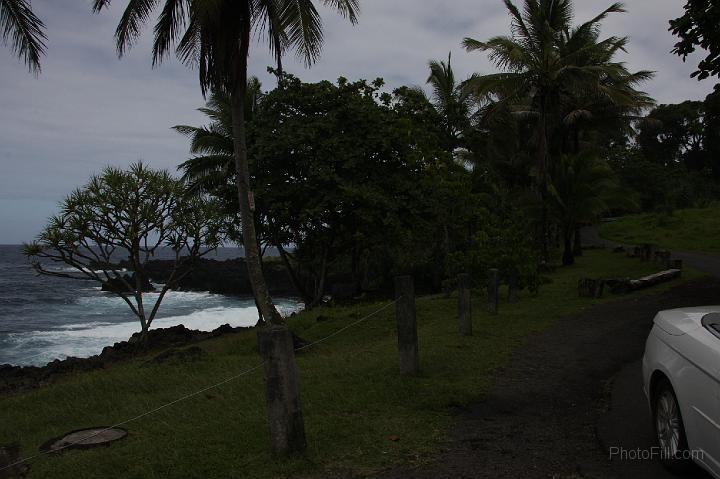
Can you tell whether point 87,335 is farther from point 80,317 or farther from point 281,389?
point 281,389

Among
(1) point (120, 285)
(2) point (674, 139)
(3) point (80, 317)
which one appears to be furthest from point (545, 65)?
(2) point (674, 139)

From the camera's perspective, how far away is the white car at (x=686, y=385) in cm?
364

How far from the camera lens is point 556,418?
5.75m

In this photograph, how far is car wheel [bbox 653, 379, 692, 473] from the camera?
160 inches

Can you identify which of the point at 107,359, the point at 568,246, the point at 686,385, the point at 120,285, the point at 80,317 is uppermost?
the point at 120,285

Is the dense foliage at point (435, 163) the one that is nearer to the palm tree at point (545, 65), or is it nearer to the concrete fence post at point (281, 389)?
the palm tree at point (545, 65)

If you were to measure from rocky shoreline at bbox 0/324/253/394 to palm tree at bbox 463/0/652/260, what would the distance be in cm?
1256

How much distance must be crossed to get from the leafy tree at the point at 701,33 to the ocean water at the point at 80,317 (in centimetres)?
1257

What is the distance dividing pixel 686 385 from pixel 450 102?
24.4 m

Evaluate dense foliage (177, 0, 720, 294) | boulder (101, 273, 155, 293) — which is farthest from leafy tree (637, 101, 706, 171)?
boulder (101, 273, 155, 293)

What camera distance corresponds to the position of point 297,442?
483 cm

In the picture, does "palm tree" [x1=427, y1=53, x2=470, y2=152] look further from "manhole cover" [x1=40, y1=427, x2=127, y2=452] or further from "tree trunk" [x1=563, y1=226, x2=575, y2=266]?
"manhole cover" [x1=40, y1=427, x2=127, y2=452]

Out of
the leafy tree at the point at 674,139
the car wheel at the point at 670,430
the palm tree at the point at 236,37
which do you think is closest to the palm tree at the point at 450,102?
the palm tree at the point at 236,37

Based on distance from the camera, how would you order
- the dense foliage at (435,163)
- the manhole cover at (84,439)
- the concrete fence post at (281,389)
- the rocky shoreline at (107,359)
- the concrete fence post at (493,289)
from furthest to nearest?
the dense foliage at (435,163)
the rocky shoreline at (107,359)
the concrete fence post at (493,289)
the manhole cover at (84,439)
the concrete fence post at (281,389)
